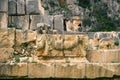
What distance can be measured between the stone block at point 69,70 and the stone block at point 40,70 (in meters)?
0.20

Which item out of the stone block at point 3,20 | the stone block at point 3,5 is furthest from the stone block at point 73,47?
the stone block at point 3,5

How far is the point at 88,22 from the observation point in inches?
3863

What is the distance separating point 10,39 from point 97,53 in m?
3.16

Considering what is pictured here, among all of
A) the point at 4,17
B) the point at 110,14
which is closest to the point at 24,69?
the point at 4,17

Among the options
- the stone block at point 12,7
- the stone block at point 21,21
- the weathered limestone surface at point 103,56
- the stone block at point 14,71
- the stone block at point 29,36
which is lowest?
the stone block at point 14,71

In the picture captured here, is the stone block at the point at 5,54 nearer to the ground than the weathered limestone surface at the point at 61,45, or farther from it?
nearer to the ground

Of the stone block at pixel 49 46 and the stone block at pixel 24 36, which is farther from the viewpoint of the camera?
the stone block at pixel 24 36

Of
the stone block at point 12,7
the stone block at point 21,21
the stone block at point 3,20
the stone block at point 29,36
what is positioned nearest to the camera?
the stone block at point 29,36

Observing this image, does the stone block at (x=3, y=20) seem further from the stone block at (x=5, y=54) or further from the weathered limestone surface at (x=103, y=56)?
the weathered limestone surface at (x=103, y=56)

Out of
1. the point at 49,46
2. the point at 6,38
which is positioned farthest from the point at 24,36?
the point at 49,46

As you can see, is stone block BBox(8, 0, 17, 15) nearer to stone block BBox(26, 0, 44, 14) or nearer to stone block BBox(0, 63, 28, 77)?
stone block BBox(26, 0, 44, 14)

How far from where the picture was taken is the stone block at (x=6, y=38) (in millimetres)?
13391

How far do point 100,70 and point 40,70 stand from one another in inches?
76.8

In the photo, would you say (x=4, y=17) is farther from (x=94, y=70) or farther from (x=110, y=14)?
(x=110, y=14)
